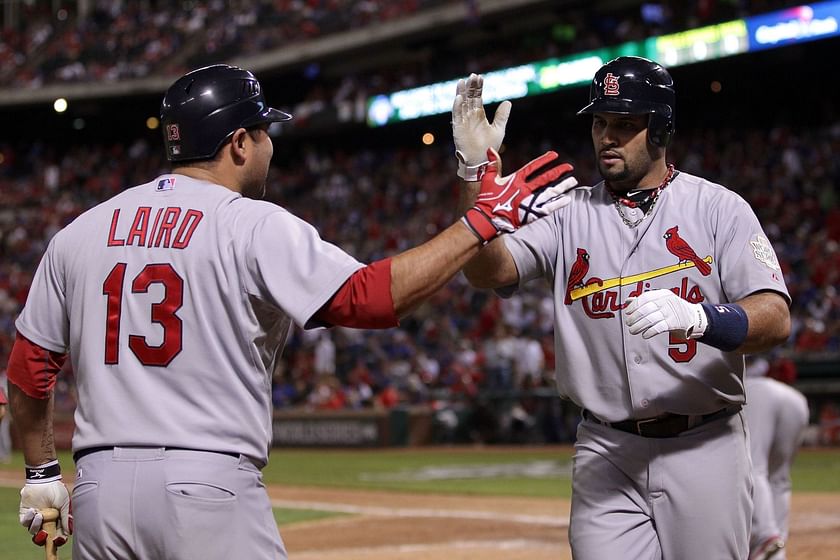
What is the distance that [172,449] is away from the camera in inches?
108

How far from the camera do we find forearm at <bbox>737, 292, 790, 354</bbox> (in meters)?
3.30

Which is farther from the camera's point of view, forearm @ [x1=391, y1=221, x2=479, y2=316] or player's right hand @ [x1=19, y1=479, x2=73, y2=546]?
player's right hand @ [x1=19, y1=479, x2=73, y2=546]

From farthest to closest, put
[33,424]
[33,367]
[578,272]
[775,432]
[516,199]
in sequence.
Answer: [775,432] → [578,272] → [33,424] → [33,367] → [516,199]

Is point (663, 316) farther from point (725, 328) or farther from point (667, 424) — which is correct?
point (667, 424)

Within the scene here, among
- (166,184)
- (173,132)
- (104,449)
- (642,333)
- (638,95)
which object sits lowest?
(104,449)

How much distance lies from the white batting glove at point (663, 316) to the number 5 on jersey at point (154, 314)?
120 cm

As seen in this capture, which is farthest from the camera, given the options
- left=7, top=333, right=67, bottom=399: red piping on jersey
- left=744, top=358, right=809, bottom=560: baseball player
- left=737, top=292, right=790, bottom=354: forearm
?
left=744, top=358, right=809, bottom=560: baseball player

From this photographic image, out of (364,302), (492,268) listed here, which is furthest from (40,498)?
(492,268)

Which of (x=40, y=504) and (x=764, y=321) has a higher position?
(x=764, y=321)

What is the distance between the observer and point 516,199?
292 centimetres

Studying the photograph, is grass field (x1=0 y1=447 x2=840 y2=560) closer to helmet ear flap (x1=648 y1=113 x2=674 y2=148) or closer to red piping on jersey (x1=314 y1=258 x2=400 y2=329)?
helmet ear flap (x1=648 y1=113 x2=674 y2=148)

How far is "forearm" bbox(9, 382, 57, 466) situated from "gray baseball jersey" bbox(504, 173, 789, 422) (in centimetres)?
153

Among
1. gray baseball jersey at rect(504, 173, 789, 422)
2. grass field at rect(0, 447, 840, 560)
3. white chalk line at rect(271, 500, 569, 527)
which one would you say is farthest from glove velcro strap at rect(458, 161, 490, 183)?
white chalk line at rect(271, 500, 569, 527)

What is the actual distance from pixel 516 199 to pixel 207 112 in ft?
2.71
